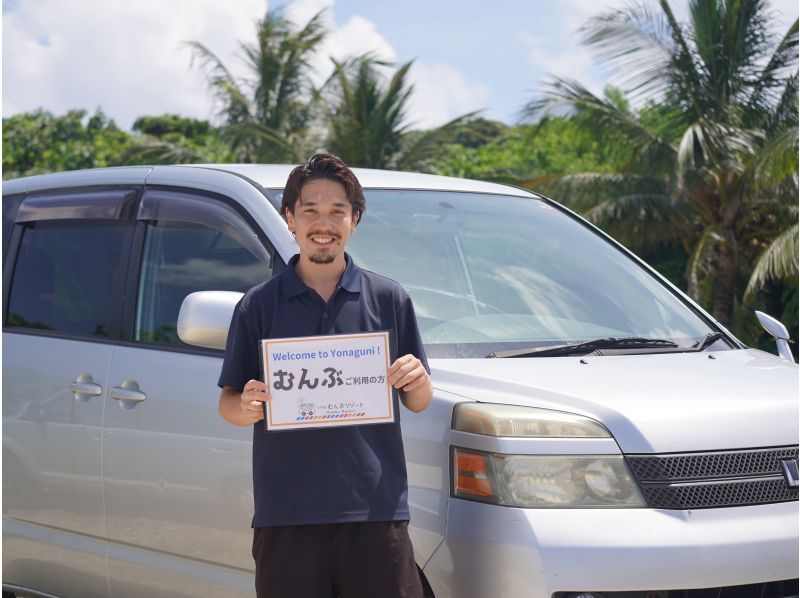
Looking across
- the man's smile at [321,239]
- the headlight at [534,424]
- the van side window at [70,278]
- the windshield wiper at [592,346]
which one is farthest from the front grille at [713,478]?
the van side window at [70,278]

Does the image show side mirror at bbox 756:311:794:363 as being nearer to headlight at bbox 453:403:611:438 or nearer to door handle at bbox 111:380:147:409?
headlight at bbox 453:403:611:438

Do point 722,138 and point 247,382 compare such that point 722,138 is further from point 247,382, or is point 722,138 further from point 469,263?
point 247,382

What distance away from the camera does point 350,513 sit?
2941 millimetres

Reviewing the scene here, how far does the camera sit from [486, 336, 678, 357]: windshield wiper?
3760 millimetres

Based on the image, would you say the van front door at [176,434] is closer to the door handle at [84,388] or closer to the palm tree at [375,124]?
the door handle at [84,388]

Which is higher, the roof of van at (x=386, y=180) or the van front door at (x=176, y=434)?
the roof of van at (x=386, y=180)

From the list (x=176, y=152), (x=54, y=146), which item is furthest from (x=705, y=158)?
(x=54, y=146)

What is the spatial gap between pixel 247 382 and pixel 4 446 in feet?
7.04

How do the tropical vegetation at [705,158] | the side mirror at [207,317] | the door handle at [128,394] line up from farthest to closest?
the tropical vegetation at [705,158], the door handle at [128,394], the side mirror at [207,317]

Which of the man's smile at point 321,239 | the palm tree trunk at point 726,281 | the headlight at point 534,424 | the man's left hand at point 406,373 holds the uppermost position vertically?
the palm tree trunk at point 726,281

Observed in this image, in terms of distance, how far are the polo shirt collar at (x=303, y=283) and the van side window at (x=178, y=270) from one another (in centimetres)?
109

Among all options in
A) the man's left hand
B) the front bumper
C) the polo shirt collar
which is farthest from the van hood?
the polo shirt collar

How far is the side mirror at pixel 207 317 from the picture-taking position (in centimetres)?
352

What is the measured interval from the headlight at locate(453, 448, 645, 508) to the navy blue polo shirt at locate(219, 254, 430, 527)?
0.29 metres
